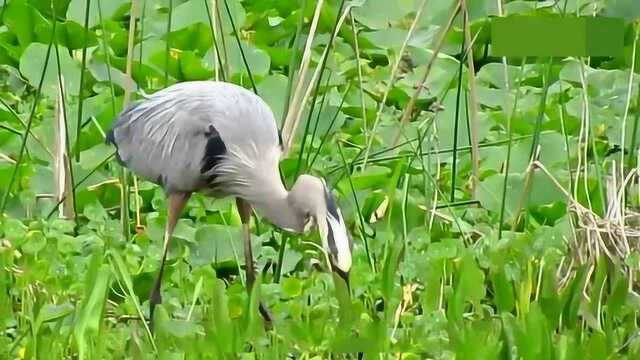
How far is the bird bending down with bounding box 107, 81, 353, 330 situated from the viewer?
3160 millimetres

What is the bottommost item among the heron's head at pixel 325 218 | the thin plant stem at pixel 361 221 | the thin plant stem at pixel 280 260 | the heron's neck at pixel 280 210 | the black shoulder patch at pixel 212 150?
the thin plant stem at pixel 280 260

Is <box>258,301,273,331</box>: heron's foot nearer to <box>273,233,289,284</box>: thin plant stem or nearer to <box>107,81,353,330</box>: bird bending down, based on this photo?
<box>107,81,353,330</box>: bird bending down

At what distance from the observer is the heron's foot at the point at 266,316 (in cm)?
294

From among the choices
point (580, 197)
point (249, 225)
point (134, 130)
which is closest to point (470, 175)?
point (580, 197)

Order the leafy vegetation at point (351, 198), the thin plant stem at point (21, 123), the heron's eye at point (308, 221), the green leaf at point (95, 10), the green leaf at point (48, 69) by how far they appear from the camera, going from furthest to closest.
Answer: the green leaf at point (95, 10) < the green leaf at point (48, 69) < the thin plant stem at point (21, 123) < the heron's eye at point (308, 221) < the leafy vegetation at point (351, 198)

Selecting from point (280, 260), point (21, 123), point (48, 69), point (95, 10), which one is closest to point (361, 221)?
point (280, 260)

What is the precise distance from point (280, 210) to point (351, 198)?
49 cm

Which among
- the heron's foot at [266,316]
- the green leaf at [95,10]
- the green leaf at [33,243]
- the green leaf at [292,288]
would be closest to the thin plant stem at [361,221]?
the green leaf at [292,288]

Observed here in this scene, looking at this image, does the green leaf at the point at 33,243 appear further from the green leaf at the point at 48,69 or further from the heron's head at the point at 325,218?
the green leaf at the point at 48,69

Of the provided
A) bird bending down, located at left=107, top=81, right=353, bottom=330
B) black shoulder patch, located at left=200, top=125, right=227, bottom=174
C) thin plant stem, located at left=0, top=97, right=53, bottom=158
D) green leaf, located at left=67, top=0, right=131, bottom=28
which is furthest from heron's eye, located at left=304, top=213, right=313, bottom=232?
green leaf, located at left=67, top=0, right=131, bottom=28

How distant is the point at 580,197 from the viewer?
3594 millimetres

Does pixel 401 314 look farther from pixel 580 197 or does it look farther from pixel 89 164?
pixel 89 164

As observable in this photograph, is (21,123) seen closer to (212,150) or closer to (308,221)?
(212,150)

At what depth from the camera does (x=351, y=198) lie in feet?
12.0
